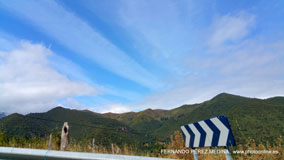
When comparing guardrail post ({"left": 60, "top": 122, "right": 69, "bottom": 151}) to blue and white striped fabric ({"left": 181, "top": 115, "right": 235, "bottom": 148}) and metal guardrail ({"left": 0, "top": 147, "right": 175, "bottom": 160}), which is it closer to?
metal guardrail ({"left": 0, "top": 147, "right": 175, "bottom": 160})

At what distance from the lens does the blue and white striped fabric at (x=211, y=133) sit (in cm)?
285

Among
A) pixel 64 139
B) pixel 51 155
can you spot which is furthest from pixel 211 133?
pixel 64 139

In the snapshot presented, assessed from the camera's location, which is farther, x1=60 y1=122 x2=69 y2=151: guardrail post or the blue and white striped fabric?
x1=60 y1=122 x2=69 y2=151: guardrail post

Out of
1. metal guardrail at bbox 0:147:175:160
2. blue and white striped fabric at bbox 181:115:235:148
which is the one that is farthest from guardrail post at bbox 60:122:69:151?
blue and white striped fabric at bbox 181:115:235:148

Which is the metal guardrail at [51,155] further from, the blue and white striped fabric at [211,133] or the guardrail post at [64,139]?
the guardrail post at [64,139]

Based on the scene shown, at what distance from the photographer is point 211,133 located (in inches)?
126

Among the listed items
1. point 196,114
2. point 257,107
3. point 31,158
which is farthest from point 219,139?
point 196,114

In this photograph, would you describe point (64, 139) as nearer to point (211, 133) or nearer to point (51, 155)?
point (51, 155)

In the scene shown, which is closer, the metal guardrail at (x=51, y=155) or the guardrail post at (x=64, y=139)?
the metal guardrail at (x=51, y=155)

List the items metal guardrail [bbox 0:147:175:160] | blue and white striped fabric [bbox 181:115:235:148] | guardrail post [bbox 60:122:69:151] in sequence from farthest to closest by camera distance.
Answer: guardrail post [bbox 60:122:69:151], blue and white striped fabric [bbox 181:115:235:148], metal guardrail [bbox 0:147:175:160]

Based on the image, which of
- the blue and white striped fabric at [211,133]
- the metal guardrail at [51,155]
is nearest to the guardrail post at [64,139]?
the metal guardrail at [51,155]

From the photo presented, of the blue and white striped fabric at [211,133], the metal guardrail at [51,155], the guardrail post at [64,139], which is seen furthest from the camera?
the guardrail post at [64,139]

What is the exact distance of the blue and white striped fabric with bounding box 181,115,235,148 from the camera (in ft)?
9.34

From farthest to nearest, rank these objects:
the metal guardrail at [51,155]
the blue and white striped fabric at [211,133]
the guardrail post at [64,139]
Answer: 1. the guardrail post at [64,139]
2. the blue and white striped fabric at [211,133]
3. the metal guardrail at [51,155]
